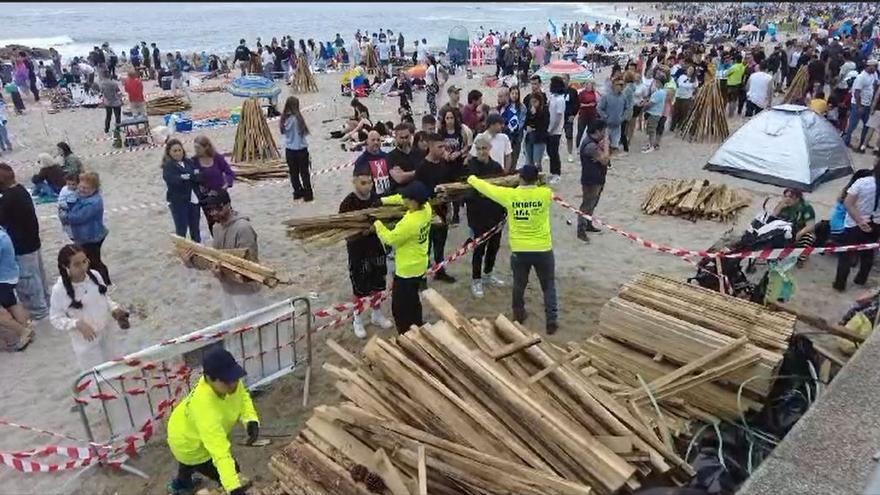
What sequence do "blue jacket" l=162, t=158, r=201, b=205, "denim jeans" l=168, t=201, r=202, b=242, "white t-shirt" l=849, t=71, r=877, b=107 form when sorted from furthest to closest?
"white t-shirt" l=849, t=71, r=877, b=107
"denim jeans" l=168, t=201, r=202, b=242
"blue jacket" l=162, t=158, r=201, b=205

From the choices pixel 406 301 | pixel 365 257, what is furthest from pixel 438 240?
pixel 406 301

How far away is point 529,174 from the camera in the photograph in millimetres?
6836

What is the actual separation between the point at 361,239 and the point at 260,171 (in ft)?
26.2

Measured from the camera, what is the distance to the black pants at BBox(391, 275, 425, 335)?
6758mm

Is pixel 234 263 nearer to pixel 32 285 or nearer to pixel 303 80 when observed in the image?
pixel 32 285

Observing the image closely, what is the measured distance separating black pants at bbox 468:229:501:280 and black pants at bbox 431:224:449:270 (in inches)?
19.5

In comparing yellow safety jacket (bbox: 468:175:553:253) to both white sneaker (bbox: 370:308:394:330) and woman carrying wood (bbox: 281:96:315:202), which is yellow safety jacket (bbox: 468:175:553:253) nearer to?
white sneaker (bbox: 370:308:394:330)

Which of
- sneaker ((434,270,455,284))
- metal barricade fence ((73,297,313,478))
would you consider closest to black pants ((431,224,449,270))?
sneaker ((434,270,455,284))

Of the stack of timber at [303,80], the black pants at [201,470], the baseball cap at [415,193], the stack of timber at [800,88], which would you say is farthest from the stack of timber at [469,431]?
the stack of timber at [303,80]

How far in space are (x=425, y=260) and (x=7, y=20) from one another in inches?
3835

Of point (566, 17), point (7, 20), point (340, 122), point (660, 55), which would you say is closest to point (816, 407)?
point (340, 122)

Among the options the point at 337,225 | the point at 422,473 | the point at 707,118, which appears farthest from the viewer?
the point at 707,118

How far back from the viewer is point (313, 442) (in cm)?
441

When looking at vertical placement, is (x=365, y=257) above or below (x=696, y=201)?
above
